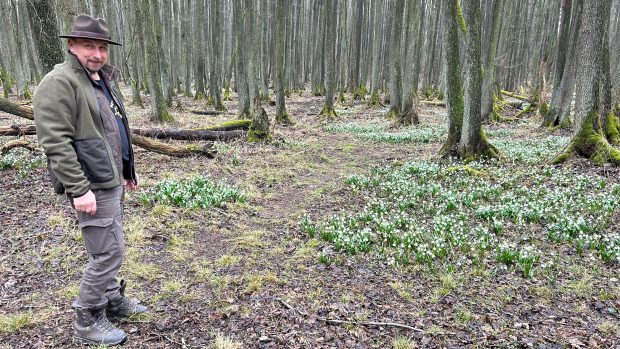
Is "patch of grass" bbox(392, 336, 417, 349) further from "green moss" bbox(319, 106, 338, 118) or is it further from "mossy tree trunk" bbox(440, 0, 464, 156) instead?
"green moss" bbox(319, 106, 338, 118)

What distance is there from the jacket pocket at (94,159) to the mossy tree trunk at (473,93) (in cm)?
928

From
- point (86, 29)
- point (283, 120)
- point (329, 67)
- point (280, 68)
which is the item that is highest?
point (329, 67)

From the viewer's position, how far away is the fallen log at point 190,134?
39.1 ft

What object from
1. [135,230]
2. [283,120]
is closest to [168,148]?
[135,230]

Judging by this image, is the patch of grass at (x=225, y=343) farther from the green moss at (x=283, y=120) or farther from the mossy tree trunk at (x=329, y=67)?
the mossy tree trunk at (x=329, y=67)

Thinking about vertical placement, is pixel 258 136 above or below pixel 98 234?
below

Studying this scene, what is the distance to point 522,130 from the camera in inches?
651

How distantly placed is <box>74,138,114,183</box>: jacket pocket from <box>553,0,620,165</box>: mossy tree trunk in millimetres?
9821

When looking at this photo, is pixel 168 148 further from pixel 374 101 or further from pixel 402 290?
pixel 374 101

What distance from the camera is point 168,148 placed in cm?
1056

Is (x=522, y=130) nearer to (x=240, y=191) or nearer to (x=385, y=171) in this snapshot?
(x=385, y=171)

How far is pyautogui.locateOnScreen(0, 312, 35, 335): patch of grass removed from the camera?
3828mm

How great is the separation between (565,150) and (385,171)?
172 inches

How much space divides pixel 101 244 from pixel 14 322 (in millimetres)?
Result: 1488
